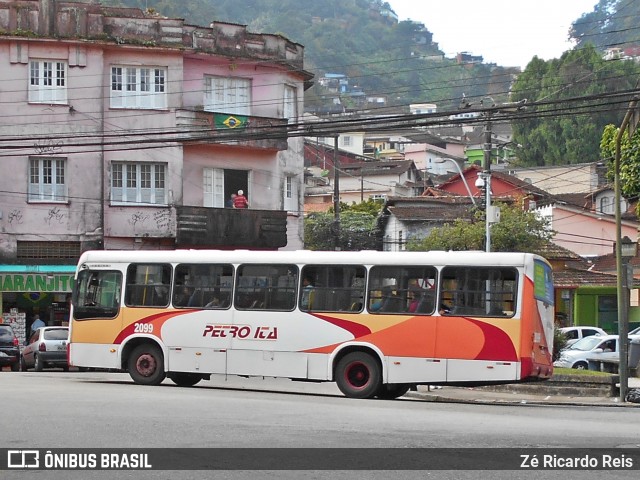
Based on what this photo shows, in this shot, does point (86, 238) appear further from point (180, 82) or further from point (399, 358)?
point (399, 358)

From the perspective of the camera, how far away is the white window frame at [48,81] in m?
40.5

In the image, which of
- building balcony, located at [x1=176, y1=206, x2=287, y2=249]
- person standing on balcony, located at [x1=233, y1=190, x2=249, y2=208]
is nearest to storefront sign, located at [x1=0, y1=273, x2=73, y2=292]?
building balcony, located at [x1=176, y1=206, x2=287, y2=249]

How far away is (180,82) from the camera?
138ft

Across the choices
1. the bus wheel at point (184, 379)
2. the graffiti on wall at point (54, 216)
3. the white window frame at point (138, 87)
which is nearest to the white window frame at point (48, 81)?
the white window frame at point (138, 87)

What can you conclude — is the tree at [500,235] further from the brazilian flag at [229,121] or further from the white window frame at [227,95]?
the brazilian flag at [229,121]

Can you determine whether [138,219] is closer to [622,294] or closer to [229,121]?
[229,121]

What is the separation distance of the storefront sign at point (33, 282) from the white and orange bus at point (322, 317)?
1535cm

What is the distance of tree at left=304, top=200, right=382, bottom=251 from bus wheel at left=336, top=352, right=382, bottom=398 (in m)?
43.3

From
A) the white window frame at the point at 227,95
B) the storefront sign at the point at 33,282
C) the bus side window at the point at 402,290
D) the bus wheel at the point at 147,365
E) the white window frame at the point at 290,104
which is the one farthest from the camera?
the white window frame at the point at 290,104

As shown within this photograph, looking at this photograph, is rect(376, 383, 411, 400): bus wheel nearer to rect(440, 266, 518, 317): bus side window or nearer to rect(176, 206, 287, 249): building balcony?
rect(440, 266, 518, 317): bus side window

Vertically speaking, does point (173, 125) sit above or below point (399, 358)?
above

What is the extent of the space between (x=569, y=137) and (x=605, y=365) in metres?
70.7

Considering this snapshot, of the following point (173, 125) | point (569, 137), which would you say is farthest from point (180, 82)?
point (569, 137)

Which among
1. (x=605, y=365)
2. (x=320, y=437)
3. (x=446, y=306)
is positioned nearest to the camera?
(x=320, y=437)
